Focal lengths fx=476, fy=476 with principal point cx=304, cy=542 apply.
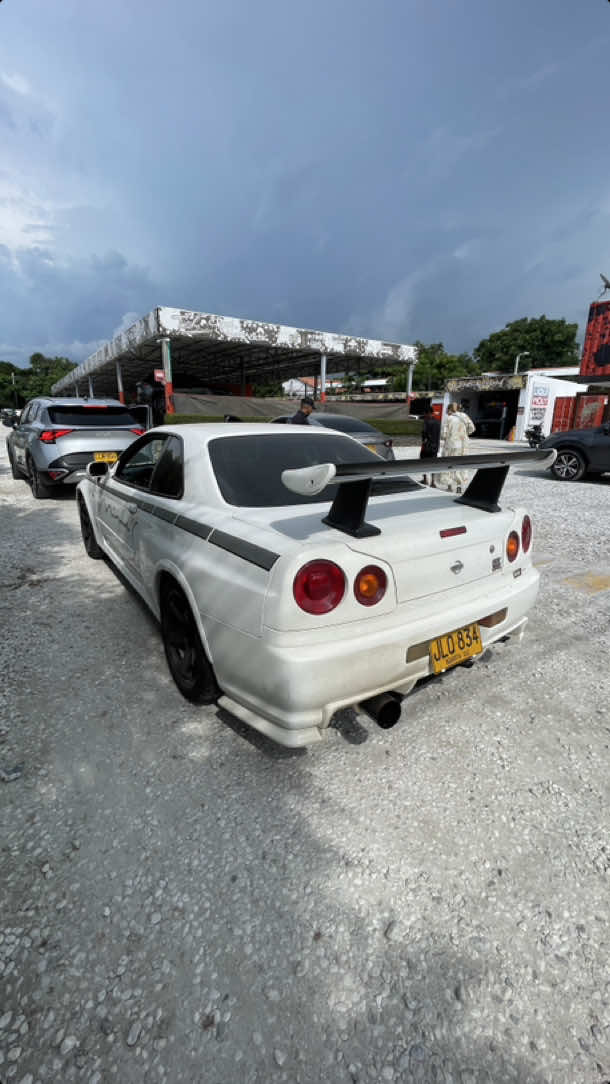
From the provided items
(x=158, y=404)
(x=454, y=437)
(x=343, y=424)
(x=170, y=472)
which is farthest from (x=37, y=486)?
(x=158, y=404)

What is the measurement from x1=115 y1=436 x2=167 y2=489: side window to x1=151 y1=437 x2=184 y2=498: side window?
10 centimetres

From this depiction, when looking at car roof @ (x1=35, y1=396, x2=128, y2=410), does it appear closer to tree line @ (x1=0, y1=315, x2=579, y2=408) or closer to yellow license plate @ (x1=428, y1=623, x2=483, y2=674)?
yellow license plate @ (x1=428, y1=623, x2=483, y2=674)

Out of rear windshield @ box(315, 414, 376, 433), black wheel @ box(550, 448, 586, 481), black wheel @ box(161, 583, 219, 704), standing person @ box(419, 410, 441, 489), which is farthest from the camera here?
black wheel @ box(550, 448, 586, 481)

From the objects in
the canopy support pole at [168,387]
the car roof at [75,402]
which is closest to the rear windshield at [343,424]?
the car roof at [75,402]

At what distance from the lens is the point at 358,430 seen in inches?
348

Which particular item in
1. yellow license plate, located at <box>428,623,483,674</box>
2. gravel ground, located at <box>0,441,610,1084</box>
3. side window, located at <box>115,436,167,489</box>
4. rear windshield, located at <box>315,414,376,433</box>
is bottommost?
gravel ground, located at <box>0,441,610,1084</box>

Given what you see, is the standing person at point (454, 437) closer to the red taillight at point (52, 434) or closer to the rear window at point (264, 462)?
the rear window at point (264, 462)

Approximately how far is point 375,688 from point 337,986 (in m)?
0.87

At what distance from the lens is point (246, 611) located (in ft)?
5.82

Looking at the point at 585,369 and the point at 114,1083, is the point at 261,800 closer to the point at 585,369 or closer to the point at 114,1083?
the point at 114,1083

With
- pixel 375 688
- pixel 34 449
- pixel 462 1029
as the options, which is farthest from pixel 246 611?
pixel 34 449

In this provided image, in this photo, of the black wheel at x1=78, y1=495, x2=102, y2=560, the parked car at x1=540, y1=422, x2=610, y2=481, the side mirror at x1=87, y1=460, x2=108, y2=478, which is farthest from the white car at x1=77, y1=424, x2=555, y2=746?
the parked car at x1=540, y1=422, x2=610, y2=481

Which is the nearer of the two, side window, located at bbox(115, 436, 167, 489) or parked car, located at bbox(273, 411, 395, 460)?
side window, located at bbox(115, 436, 167, 489)

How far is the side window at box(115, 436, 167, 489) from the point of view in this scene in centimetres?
302
